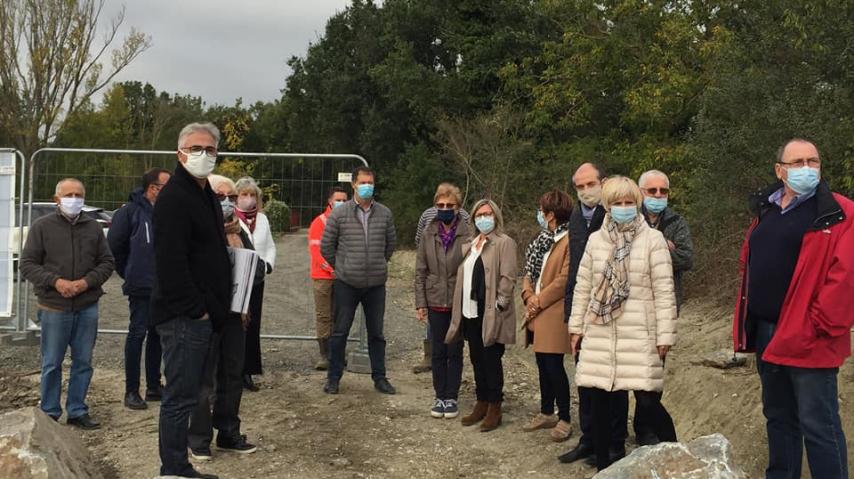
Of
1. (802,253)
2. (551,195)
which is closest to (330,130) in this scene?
(551,195)

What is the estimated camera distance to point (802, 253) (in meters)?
4.43

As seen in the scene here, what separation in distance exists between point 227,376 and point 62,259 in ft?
5.88

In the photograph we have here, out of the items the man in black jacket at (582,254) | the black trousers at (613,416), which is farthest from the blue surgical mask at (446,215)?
the black trousers at (613,416)

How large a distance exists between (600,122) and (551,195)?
1721cm

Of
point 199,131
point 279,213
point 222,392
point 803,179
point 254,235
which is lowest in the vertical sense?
point 222,392

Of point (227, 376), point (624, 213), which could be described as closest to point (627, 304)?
point (624, 213)

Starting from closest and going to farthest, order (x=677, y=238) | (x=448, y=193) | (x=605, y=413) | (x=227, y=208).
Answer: (x=605, y=413) < (x=677, y=238) < (x=227, y=208) < (x=448, y=193)

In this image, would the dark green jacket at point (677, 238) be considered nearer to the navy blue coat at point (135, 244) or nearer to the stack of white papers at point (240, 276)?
the stack of white papers at point (240, 276)

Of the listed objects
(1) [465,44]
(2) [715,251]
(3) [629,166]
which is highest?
(1) [465,44]

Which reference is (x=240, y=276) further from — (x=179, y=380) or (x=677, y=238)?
(x=677, y=238)

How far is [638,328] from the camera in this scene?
5.15 m

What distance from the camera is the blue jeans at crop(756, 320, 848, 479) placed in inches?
174

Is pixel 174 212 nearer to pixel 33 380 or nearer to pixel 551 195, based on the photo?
pixel 551 195

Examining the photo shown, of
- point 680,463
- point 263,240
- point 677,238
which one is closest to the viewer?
point 680,463
